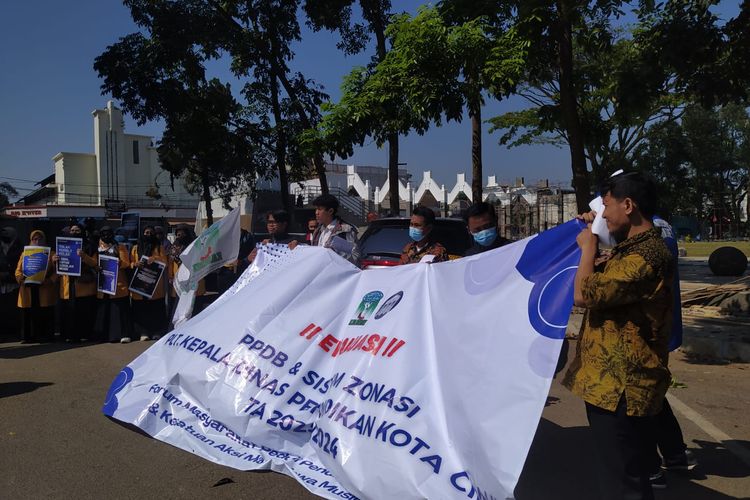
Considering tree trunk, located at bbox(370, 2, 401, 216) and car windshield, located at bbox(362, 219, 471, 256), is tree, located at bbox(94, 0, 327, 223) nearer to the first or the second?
tree trunk, located at bbox(370, 2, 401, 216)

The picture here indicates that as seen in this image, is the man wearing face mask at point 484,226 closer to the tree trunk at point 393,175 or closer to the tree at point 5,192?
the tree trunk at point 393,175

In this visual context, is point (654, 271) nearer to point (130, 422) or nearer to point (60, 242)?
point (130, 422)

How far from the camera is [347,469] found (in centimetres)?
314

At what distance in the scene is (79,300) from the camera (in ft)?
29.6

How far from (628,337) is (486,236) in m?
2.04

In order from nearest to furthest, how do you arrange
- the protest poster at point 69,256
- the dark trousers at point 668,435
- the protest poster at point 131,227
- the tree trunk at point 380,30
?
the dark trousers at point 668,435 < the protest poster at point 69,256 < the protest poster at point 131,227 < the tree trunk at point 380,30

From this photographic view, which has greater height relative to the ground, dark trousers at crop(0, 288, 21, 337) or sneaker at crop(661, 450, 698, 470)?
dark trousers at crop(0, 288, 21, 337)

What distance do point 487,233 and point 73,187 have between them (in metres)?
68.6

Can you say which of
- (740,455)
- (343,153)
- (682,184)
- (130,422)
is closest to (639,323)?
(740,455)

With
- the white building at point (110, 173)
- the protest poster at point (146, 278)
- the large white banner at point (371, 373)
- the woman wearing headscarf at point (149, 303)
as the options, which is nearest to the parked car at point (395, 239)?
the protest poster at point (146, 278)

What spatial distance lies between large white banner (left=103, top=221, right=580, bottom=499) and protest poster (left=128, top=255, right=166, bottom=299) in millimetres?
4464

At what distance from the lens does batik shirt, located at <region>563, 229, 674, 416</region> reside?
102 inches

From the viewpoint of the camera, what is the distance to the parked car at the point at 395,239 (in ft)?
26.6

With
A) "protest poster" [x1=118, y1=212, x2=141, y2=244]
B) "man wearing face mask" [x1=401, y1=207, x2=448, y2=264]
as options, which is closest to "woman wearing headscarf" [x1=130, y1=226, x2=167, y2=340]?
"protest poster" [x1=118, y1=212, x2=141, y2=244]
